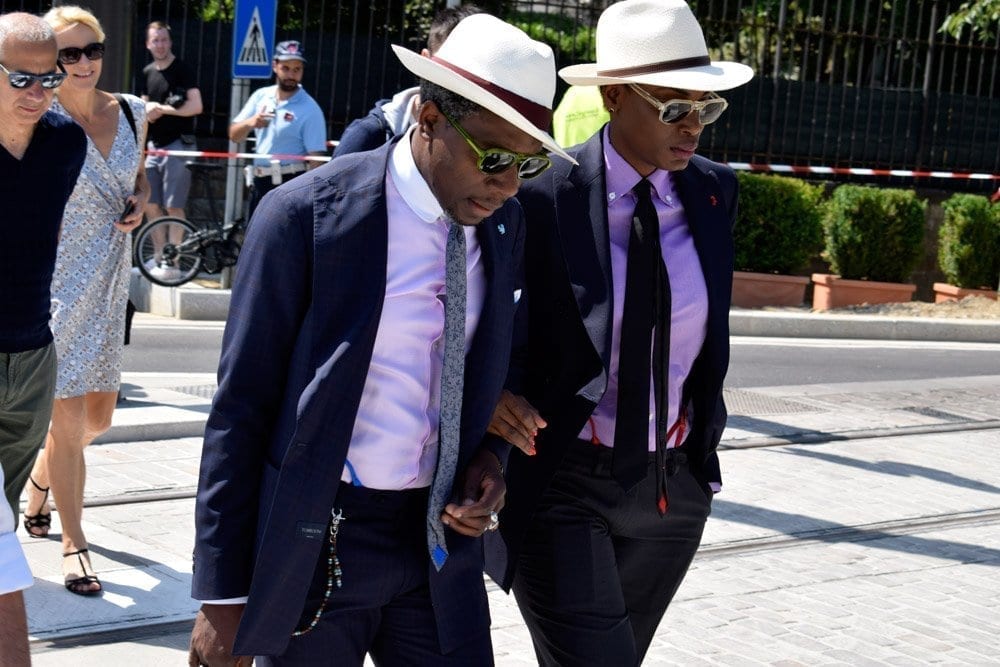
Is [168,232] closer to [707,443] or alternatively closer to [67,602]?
[67,602]

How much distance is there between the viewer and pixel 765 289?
Result: 15.3 m

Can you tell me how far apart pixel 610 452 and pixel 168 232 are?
10.3 meters

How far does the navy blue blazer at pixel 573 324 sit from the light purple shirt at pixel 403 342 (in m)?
0.61

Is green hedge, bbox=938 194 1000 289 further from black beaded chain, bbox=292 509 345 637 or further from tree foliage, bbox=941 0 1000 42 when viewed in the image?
black beaded chain, bbox=292 509 345 637

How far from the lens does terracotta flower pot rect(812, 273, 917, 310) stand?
1571 centimetres

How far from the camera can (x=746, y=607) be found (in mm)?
5730

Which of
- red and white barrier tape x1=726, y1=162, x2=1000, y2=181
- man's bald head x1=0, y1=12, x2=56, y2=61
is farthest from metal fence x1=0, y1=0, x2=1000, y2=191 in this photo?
man's bald head x1=0, y1=12, x2=56, y2=61

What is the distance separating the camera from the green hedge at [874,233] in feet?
51.6

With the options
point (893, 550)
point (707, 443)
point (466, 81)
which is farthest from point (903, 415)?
point (466, 81)

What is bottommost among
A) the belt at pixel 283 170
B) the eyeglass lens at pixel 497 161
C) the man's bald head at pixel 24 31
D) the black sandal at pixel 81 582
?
the black sandal at pixel 81 582

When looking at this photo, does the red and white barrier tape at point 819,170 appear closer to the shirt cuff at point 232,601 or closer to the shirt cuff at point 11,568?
the shirt cuff at point 232,601

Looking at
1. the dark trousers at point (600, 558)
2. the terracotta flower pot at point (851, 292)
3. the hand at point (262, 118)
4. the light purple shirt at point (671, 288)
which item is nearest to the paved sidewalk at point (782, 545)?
the dark trousers at point (600, 558)

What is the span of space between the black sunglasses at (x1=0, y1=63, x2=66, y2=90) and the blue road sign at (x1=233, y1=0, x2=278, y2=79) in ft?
28.6

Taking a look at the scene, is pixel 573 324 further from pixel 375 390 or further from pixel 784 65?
pixel 784 65
